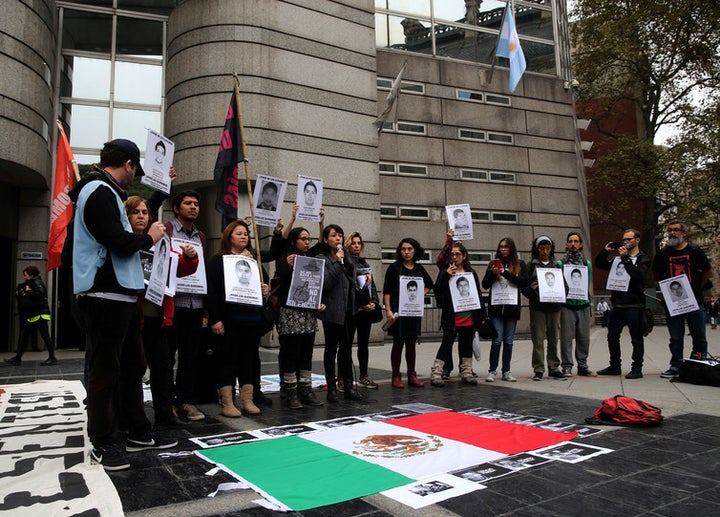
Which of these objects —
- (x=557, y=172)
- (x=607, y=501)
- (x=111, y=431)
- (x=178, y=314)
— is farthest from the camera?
(x=557, y=172)

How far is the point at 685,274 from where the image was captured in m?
7.34

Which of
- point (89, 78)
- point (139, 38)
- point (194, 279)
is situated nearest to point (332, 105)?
point (139, 38)

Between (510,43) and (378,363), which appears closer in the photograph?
(378,363)

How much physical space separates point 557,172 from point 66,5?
1529 cm

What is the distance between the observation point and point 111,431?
136 inches

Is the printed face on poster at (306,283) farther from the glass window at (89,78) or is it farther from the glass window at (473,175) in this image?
the glass window at (89,78)

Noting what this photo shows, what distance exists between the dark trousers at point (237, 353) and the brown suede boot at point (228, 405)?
0.06m

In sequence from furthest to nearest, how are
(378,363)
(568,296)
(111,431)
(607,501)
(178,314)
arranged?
(378,363) < (568,296) < (178,314) < (111,431) < (607,501)

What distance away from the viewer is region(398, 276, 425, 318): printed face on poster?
22.0 ft

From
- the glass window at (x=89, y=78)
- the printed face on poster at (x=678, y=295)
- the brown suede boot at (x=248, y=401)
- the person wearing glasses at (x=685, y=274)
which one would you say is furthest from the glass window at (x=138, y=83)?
the printed face on poster at (x=678, y=295)

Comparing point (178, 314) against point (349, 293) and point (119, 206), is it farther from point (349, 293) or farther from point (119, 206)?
point (349, 293)

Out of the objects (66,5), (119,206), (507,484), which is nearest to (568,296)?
(507,484)

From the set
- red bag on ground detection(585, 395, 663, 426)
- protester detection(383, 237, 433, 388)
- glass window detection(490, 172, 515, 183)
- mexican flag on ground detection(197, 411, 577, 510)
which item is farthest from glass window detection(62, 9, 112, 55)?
red bag on ground detection(585, 395, 663, 426)

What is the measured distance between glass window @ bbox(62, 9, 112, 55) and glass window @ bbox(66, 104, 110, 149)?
1.78 metres
